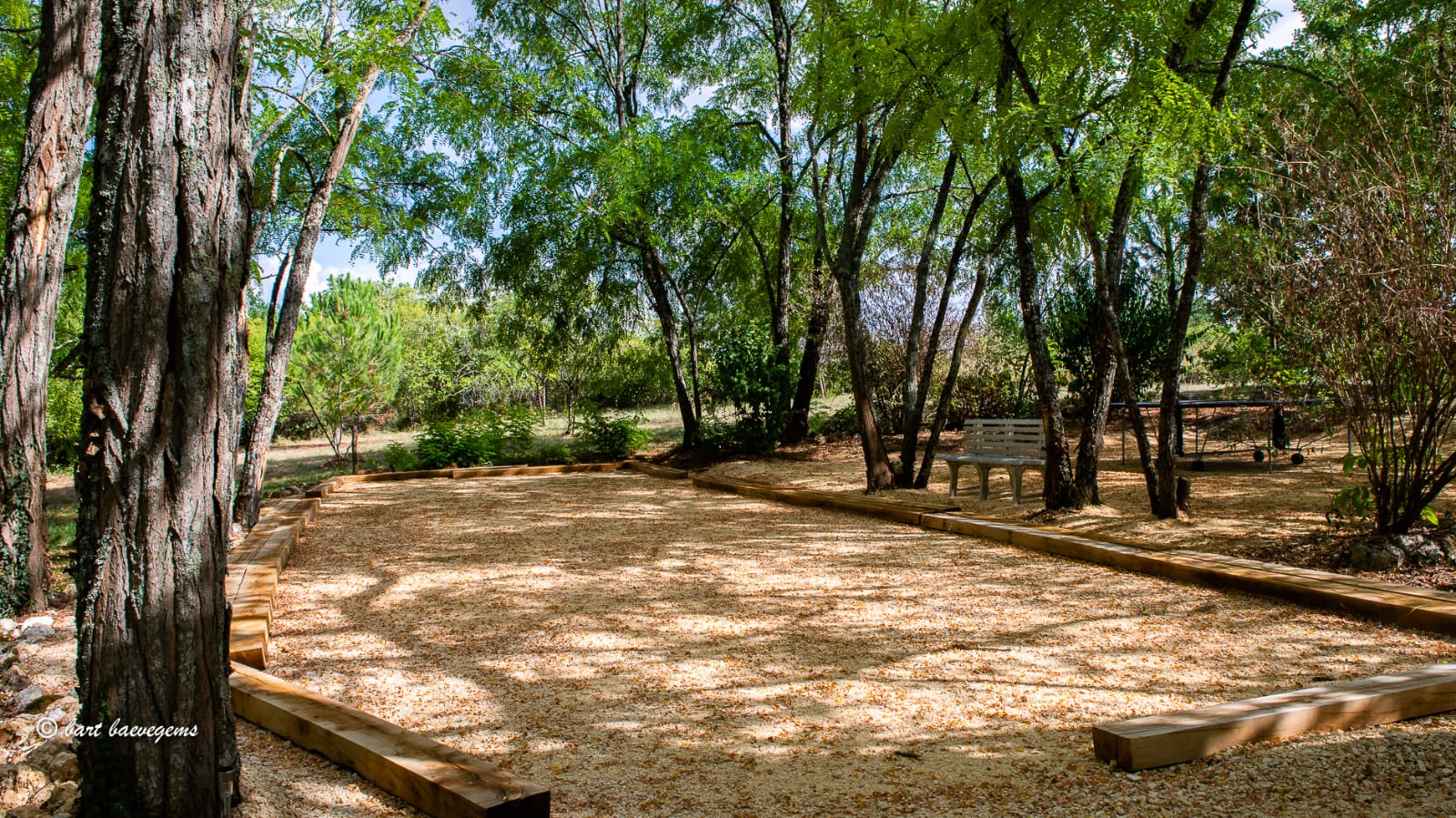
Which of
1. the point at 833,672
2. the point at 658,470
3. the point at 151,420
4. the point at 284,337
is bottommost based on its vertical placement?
the point at 833,672

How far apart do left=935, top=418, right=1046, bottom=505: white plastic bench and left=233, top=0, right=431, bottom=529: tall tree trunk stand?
18.8 ft

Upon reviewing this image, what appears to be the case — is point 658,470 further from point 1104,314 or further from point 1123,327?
point 1123,327

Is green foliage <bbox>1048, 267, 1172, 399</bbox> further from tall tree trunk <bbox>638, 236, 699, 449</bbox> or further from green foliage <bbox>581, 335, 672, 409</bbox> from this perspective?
green foliage <bbox>581, 335, 672, 409</bbox>

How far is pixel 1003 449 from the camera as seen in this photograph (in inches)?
327

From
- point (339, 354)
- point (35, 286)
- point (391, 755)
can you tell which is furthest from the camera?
point (339, 354)

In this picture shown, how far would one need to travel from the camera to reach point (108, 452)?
6.67ft

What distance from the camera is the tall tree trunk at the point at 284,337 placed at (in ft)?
23.6

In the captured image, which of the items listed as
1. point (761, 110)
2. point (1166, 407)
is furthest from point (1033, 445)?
point (761, 110)

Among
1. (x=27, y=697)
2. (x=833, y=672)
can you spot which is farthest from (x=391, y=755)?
(x=833, y=672)

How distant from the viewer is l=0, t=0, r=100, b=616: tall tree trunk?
4590mm

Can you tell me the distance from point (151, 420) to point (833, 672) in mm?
2538

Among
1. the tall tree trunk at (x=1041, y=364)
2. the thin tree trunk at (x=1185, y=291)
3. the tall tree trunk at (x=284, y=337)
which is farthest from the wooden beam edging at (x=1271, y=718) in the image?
the tall tree trunk at (x=284, y=337)

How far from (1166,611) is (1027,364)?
10902mm

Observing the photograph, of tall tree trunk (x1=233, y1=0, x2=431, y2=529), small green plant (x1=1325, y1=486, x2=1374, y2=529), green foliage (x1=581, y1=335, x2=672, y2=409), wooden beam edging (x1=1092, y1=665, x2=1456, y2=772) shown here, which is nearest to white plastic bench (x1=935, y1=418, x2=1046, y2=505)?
small green plant (x1=1325, y1=486, x2=1374, y2=529)
